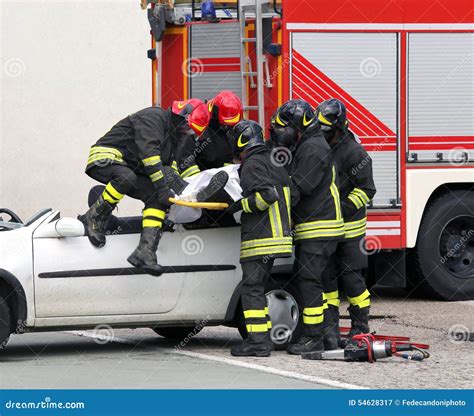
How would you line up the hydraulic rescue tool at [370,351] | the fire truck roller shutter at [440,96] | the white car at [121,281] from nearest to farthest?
1. the hydraulic rescue tool at [370,351]
2. the white car at [121,281]
3. the fire truck roller shutter at [440,96]

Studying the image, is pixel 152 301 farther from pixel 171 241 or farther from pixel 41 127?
pixel 41 127

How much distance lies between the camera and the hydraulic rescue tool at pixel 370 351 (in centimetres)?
848

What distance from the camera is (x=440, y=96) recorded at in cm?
1230

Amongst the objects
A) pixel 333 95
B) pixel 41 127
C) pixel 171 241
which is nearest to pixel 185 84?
pixel 333 95

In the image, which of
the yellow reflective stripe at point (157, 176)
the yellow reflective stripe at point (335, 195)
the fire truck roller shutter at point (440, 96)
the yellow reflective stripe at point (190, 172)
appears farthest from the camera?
the fire truck roller shutter at point (440, 96)

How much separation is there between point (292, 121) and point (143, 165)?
1124 millimetres

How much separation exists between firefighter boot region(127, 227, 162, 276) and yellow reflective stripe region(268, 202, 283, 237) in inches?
32.3

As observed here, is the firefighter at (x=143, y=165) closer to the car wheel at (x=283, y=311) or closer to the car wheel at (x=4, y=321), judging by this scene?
the car wheel at (x=4, y=321)

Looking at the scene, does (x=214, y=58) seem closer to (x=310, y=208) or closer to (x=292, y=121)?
(x=292, y=121)

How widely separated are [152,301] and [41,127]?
1053 cm

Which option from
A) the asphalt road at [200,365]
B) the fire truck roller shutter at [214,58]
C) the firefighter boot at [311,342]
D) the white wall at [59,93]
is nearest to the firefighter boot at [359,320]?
the asphalt road at [200,365]

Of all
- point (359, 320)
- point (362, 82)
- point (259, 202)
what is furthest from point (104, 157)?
point (362, 82)

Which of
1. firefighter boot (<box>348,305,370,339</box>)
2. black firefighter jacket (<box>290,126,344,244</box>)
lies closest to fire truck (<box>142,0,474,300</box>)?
firefighter boot (<box>348,305,370,339</box>)

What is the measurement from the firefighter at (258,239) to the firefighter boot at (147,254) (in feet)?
1.92
